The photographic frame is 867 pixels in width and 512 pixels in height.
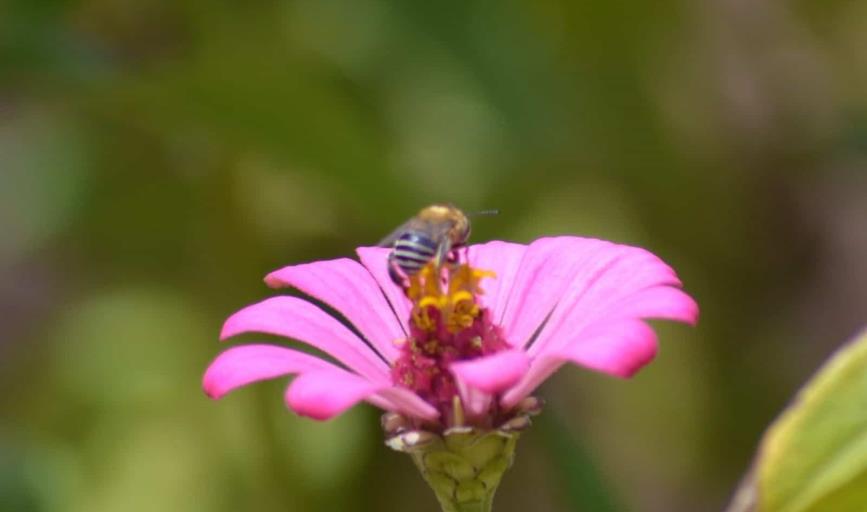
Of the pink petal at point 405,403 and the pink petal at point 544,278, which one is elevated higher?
the pink petal at point 544,278

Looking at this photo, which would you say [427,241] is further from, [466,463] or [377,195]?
[377,195]

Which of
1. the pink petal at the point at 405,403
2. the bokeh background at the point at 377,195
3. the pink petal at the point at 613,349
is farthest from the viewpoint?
the bokeh background at the point at 377,195

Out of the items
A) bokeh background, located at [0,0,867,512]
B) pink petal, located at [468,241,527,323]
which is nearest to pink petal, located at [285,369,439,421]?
pink petal, located at [468,241,527,323]

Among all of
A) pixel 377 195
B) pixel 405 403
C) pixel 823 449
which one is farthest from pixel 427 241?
pixel 377 195

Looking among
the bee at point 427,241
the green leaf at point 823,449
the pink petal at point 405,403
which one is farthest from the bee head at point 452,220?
the green leaf at point 823,449

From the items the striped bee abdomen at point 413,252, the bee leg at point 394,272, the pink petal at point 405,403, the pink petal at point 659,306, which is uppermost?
the striped bee abdomen at point 413,252

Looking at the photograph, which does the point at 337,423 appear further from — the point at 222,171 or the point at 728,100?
the point at 728,100

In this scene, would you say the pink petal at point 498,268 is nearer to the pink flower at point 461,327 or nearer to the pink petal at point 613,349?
the pink flower at point 461,327
